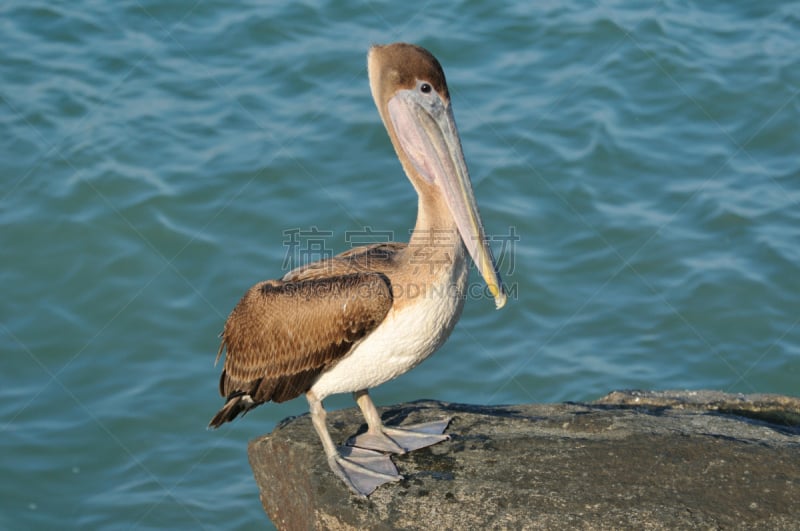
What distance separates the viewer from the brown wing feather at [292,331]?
16.4 feet

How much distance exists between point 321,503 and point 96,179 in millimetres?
6144

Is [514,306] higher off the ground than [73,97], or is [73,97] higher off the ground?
[73,97]

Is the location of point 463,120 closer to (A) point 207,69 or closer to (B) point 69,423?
(A) point 207,69

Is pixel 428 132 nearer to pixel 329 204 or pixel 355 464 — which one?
pixel 355 464

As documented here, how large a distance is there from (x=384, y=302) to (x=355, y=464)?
82cm

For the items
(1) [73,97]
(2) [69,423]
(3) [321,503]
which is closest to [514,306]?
(2) [69,423]

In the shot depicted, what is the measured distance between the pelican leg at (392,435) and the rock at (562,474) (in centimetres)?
6

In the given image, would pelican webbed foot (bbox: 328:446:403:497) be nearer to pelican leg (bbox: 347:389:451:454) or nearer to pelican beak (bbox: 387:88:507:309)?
pelican leg (bbox: 347:389:451:454)

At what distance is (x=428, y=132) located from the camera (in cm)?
529

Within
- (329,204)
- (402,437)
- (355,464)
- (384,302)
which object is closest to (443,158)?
(384,302)

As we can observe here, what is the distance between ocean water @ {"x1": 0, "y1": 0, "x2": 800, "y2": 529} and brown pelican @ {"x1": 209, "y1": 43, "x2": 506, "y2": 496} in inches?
92.8

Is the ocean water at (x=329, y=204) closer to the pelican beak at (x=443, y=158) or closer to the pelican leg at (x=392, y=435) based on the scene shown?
the pelican leg at (x=392, y=435)

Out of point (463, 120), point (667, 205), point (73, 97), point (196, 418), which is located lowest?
point (196, 418)

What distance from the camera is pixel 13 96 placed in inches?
439
